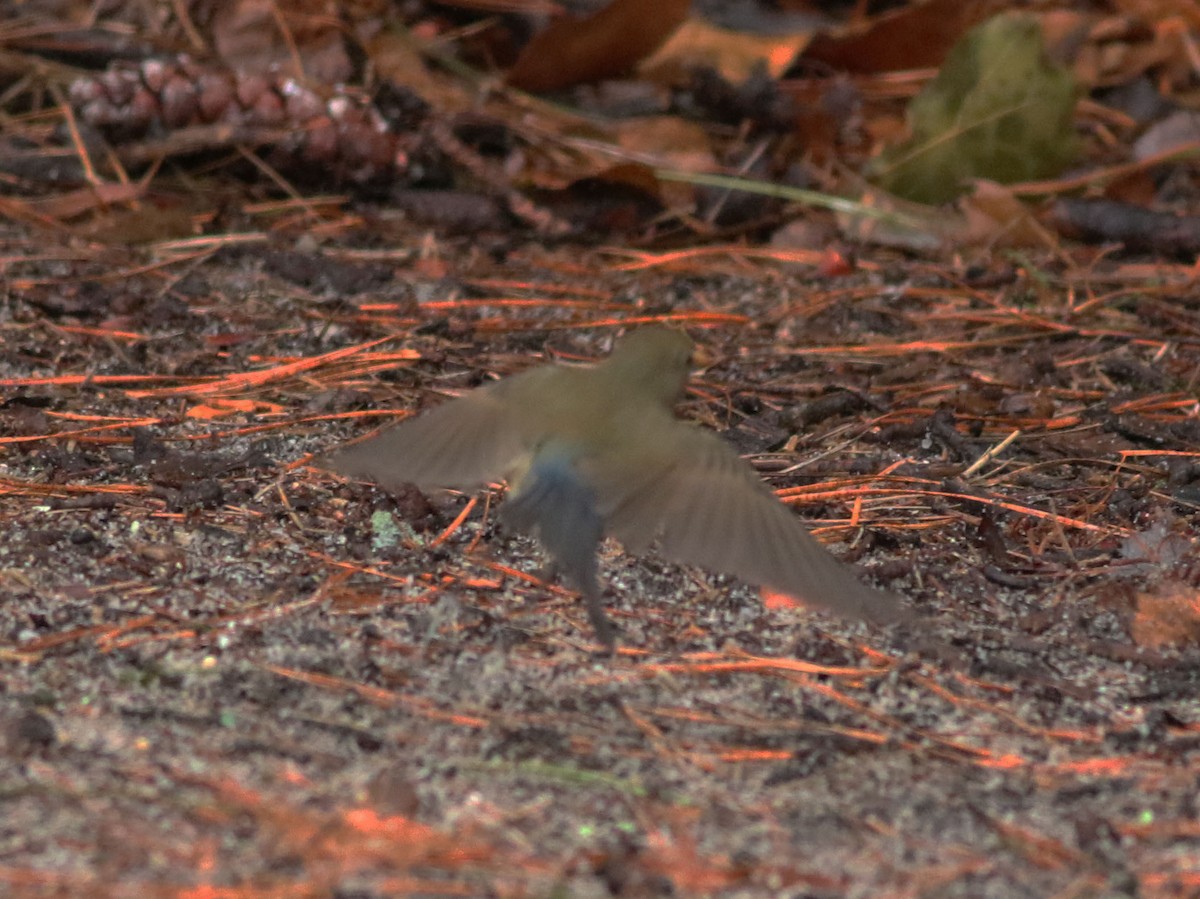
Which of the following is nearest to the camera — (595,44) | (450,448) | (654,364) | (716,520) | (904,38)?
(716,520)

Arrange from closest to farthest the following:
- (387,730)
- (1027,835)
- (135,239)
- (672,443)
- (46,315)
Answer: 1. (1027,835)
2. (387,730)
3. (672,443)
4. (46,315)
5. (135,239)

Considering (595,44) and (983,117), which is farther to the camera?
(595,44)

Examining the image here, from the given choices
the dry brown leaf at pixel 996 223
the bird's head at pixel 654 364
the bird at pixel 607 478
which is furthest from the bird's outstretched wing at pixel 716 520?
the dry brown leaf at pixel 996 223

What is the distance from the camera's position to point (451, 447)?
2373mm

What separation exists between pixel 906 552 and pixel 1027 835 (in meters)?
0.83

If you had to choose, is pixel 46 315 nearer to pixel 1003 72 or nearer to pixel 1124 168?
pixel 1003 72

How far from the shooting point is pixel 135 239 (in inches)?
151

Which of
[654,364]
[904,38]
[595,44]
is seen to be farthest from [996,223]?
[654,364]

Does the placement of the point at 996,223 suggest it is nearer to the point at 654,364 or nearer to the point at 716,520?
the point at 654,364

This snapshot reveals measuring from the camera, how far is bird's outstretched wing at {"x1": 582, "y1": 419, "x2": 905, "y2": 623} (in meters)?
2.12

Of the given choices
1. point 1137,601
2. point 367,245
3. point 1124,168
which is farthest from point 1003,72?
point 1137,601

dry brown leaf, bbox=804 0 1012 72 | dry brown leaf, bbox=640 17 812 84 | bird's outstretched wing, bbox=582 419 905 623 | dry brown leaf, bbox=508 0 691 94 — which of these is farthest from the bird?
dry brown leaf, bbox=804 0 1012 72

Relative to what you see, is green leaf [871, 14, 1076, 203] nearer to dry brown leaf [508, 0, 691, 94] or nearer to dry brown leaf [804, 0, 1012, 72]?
dry brown leaf [804, 0, 1012, 72]

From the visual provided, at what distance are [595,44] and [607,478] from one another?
2597 mm
